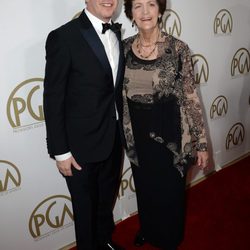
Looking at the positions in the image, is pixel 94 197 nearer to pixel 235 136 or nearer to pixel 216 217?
pixel 216 217

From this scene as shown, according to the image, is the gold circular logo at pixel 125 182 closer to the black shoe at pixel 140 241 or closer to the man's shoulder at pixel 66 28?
the black shoe at pixel 140 241

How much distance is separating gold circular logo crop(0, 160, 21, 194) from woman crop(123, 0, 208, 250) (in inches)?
26.5

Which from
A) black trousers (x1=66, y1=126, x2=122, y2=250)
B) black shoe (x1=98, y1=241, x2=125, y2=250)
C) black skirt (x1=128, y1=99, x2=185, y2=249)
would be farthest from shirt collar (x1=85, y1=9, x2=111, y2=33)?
black shoe (x1=98, y1=241, x2=125, y2=250)

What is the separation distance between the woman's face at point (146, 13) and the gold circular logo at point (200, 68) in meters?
1.00

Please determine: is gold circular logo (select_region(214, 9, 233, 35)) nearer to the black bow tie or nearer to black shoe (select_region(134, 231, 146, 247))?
the black bow tie

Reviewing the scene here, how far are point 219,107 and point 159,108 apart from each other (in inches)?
55.2

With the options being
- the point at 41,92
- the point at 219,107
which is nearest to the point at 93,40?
the point at 41,92

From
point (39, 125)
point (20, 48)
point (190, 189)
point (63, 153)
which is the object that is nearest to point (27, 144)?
point (39, 125)

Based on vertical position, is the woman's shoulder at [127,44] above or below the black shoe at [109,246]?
above

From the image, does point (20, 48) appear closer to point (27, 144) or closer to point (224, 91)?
point (27, 144)

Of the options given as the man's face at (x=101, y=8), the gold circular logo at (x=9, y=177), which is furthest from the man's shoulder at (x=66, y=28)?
the gold circular logo at (x=9, y=177)

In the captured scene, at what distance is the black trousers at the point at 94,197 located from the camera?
1.67 meters

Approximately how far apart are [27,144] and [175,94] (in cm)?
90

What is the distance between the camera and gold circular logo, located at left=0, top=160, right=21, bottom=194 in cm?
171
